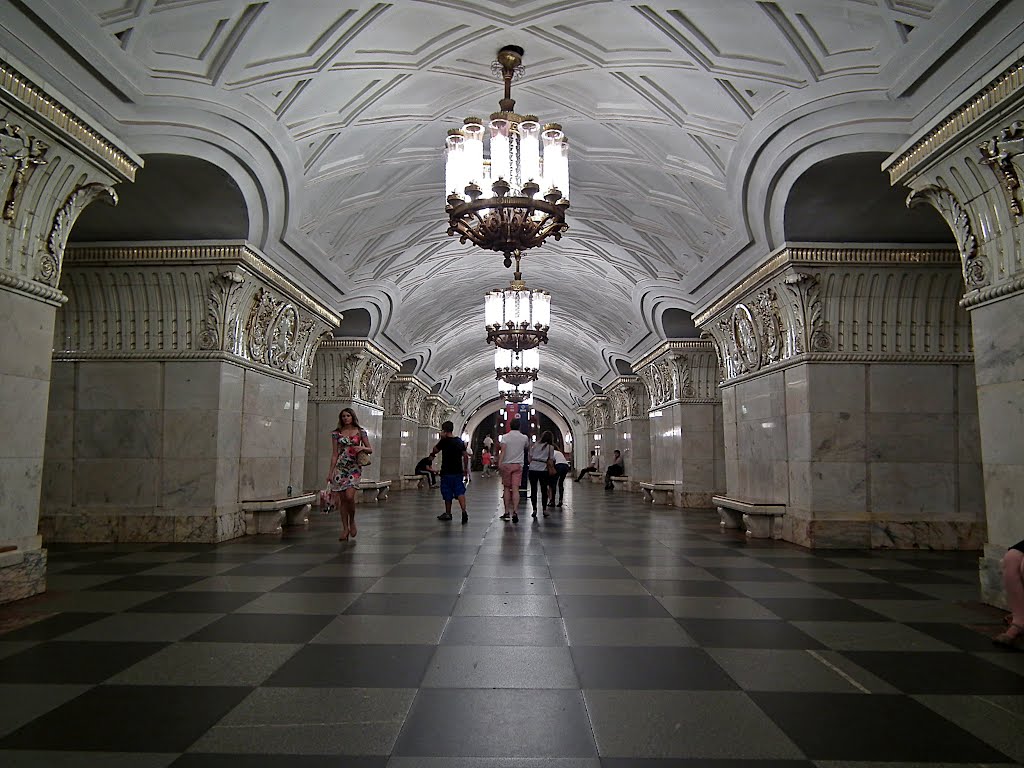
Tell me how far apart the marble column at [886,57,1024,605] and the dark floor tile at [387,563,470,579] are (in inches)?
142

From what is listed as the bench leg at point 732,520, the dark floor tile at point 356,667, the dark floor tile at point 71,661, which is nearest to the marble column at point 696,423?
the bench leg at point 732,520

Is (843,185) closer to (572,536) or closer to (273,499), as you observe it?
(572,536)

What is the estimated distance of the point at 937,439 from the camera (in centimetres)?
739

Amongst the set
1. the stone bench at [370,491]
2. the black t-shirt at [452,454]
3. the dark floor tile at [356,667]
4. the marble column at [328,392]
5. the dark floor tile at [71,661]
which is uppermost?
the marble column at [328,392]

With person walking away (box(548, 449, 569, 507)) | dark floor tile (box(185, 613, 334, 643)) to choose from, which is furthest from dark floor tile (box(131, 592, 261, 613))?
person walking away (box(548, 449, 569, 507))

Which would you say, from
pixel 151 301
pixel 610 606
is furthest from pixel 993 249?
pixel 151 301

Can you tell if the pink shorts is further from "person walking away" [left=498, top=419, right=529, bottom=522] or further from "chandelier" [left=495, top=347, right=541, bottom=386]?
"chandelier" [left=495, top=347, right=541, bottom=386]

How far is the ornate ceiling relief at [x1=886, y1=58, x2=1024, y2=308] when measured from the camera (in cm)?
423

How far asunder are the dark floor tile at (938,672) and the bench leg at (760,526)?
16.8 ft

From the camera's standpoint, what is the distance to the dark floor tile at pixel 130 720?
2184 millimetres

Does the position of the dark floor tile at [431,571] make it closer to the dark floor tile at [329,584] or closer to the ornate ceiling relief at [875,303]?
the dark floor tile at [329,584]

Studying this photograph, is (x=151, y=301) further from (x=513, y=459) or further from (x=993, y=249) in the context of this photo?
(x=993, y=249)

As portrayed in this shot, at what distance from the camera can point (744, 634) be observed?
358cm

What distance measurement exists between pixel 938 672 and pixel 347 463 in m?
5.59
